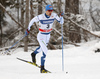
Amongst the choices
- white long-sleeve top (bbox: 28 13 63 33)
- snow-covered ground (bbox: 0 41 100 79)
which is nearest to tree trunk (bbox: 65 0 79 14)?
snow-covered ground (bbox: 0 41 100 79)

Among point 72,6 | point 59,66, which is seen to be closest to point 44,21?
point 59,66

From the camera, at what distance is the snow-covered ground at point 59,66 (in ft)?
12.5

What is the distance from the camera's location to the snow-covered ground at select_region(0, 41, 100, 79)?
12.5 ft

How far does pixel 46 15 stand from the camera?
4.36 metres

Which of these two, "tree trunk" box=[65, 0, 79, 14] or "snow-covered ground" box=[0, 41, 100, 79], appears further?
"tree trunk" box=[65, 0, 79, 14]

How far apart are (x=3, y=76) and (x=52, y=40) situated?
28.4 feet

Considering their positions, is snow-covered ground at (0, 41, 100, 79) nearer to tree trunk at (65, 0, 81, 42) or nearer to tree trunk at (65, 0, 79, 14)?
tree trunk at (65, 0, 81, 42)

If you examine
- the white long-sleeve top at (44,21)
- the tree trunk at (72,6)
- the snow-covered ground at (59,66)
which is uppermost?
the tree trunk at (72,6)

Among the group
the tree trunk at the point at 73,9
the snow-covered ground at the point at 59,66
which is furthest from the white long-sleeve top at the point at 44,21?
the tree trunk at the point at 73,9

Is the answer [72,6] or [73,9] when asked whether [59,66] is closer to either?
[73,9]

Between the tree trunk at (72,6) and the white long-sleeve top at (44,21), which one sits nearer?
the white long-sleeve top at (44,21)

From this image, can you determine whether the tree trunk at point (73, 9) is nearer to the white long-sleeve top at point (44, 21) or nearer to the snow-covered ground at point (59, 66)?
the snow-covered ground at point (59, 66)

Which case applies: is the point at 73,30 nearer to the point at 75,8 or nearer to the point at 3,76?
the point at 75,8

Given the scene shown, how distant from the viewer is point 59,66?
5.91 metres
